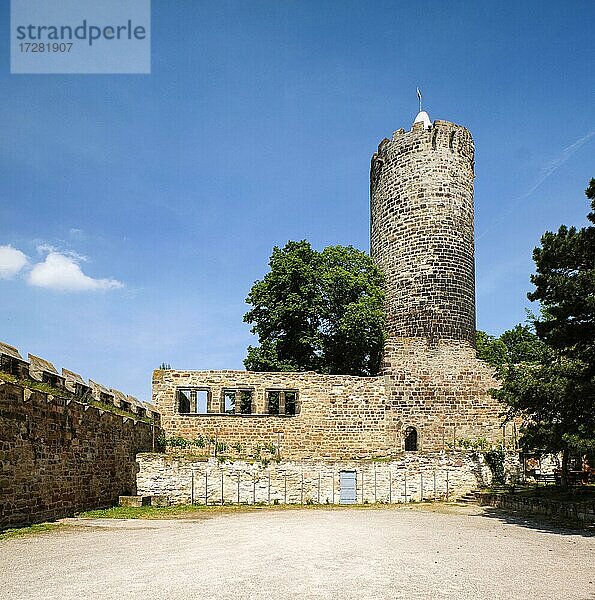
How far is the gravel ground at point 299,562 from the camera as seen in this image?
321 inches

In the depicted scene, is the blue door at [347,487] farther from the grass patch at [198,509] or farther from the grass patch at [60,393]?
the grass patch at [60,393]

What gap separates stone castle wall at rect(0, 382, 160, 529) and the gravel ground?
133cm

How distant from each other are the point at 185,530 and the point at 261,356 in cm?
1779

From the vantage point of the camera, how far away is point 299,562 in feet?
32.8

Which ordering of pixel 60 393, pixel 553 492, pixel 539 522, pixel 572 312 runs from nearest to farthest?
1. pixel 572 312
2. pixel 539 522
3. pixel 60 393
4. pixel 553 492

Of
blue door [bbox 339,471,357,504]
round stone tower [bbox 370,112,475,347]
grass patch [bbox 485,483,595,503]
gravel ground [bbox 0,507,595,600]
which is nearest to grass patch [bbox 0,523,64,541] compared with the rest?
gravel ground [bbox 0,507,595,600]

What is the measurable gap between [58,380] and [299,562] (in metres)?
9.34

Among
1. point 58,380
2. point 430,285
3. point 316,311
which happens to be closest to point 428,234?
point 430,285

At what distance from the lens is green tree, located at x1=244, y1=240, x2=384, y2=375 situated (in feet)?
101

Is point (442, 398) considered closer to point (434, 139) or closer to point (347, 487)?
point (347, 487)

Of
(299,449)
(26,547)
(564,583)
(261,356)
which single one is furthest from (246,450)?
(564,583)

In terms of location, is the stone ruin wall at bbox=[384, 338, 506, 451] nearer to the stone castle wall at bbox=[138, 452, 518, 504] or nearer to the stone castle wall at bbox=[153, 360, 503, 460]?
the stone castle wall at bbox=[153, 360, 503, 460]

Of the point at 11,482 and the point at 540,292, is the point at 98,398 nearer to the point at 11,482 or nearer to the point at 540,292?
the point at 11,482

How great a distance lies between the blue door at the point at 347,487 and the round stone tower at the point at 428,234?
8.38 m
